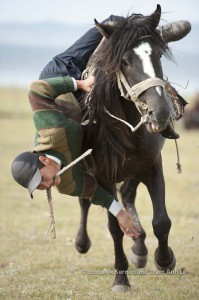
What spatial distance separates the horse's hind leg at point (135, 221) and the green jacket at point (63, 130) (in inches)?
62.6

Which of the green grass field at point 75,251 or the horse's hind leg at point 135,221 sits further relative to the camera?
the horse's hind leg at point 135,221

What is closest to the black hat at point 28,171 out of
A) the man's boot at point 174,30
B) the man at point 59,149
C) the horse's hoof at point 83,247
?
the man at point 59,149

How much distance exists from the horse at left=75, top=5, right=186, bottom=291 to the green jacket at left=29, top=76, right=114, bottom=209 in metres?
0.19

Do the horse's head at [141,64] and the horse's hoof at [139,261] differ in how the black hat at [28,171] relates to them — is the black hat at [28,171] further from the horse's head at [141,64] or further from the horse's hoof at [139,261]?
the horse's hoof at [139,261]

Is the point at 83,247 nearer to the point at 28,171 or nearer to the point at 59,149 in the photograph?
the point at 59,149

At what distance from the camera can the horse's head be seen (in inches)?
178

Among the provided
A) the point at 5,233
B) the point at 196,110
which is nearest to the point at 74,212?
the point at 5,233

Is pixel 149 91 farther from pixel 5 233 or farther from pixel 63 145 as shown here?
pixel 5 233

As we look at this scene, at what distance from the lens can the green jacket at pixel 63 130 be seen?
5.07 metres

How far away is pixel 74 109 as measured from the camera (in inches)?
211

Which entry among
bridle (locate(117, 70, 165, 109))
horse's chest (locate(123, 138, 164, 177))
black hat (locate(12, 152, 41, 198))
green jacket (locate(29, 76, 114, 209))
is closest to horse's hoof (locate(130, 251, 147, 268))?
horse's chest (locate(123, 138, 164, 177))

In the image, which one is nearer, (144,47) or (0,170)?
(144,47)

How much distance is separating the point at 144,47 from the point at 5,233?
16.0 feet

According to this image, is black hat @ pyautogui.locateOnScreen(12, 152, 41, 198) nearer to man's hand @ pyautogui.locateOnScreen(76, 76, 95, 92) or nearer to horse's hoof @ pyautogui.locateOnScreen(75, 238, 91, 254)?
man's hand @ pyautogui.locateOnScreen(76, 76, 95, 92)
